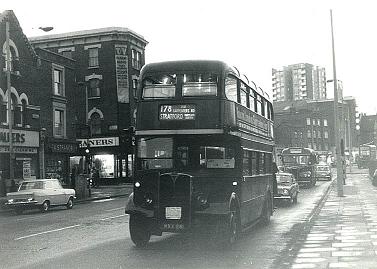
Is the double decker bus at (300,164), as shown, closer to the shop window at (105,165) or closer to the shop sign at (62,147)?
the shop sign at (62,147)

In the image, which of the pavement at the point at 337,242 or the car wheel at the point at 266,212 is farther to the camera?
the car wheel at the point at 266,212

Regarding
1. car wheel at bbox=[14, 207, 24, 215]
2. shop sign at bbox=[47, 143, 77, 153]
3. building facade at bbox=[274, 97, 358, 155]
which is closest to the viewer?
car wheel at bbox=[14, 207, 24, 215]

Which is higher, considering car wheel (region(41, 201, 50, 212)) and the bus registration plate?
the bus registration plate

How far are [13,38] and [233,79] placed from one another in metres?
24.1

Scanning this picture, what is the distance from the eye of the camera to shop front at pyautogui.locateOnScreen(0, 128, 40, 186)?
30500 mm

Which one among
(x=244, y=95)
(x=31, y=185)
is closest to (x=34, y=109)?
(x=31, y=185)

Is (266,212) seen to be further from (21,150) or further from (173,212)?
(21,150)

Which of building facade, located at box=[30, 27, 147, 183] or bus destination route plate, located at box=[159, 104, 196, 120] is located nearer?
bus destination route plate, located at box=[159, 104, 196, 120]

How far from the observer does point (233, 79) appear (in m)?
12.3

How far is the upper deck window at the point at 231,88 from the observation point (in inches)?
464

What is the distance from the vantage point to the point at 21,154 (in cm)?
3228

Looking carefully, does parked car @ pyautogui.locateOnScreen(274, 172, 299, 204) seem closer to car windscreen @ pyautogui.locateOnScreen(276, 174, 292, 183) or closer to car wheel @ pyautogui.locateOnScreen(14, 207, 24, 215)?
car windscreen @ pyautogui.locateOnScreen(276, 174, 292, 183)

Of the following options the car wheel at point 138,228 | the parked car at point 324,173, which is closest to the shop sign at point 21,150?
the car wheel at point 138,228

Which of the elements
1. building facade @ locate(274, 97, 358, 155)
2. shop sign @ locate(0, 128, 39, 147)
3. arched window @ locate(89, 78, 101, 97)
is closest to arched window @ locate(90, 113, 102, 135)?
arched window @ locate(89, 78, 101, 97)
